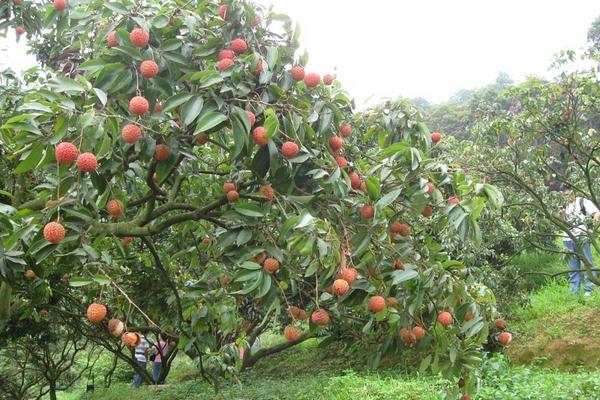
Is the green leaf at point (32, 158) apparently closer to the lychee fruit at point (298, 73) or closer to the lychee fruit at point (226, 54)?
the lychee fruit at point (226, 54)

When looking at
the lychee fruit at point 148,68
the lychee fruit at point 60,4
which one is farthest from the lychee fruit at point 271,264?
the lychee fruit at point 60,4

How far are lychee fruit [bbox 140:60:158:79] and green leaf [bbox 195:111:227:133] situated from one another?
19 cm

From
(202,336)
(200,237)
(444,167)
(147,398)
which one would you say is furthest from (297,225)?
(147,398)

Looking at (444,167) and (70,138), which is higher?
(70,138)

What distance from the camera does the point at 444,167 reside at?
1844mm

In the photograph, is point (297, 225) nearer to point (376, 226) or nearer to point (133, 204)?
point (376, 226)

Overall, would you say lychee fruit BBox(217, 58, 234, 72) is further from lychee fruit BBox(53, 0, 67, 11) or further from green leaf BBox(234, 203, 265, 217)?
lychee fruit BBox(53, 0, 67, 11)

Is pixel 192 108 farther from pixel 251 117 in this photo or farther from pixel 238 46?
pixel 238 46

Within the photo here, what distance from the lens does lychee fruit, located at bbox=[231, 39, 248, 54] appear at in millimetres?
1789

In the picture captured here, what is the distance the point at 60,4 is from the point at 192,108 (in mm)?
947

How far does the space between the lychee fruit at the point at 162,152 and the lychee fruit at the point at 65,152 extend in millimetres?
420

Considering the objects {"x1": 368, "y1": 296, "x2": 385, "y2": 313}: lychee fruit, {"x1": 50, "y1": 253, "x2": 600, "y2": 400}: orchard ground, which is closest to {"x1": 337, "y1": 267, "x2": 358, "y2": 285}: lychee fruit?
{"x1": 368, "y1": 296, "x2": 385, "y2": 313}: lychee fruit

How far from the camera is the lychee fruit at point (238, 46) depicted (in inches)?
70.4

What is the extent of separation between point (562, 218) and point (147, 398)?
200 inches
